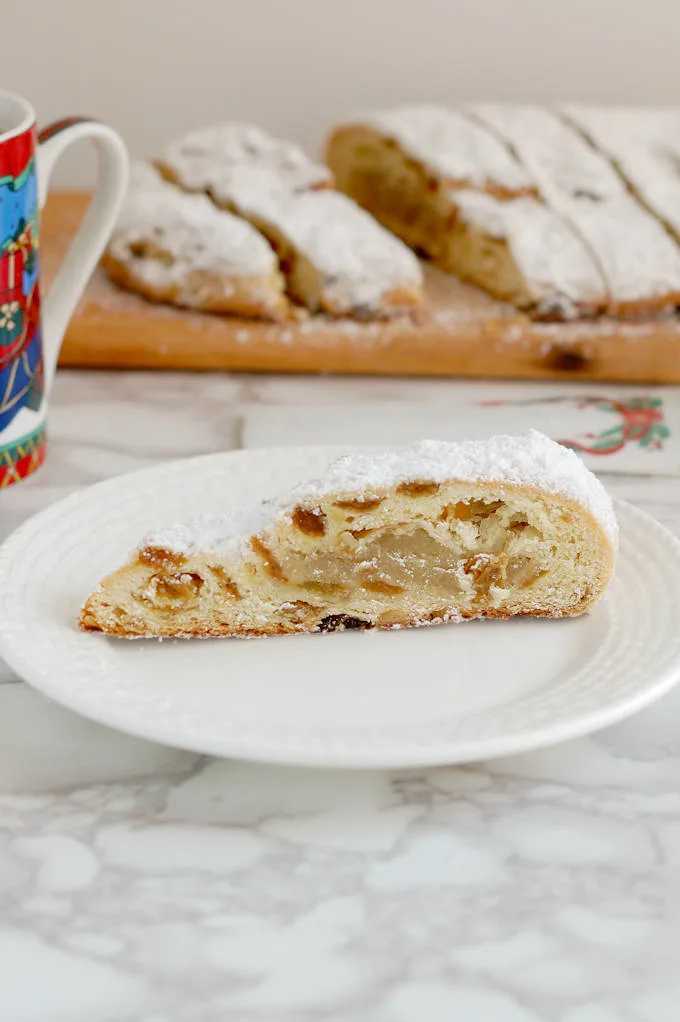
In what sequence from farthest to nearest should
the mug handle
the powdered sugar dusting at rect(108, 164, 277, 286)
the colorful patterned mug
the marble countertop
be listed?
1. the powdered sugar dusting at rect(108, 164, 277, 286)
2. the mug handle
3. the colorful patterned mug
4. the marble countertop

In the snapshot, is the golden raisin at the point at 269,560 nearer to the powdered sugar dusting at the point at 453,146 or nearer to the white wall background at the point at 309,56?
the powdered sugar dusting at the point at 453,146

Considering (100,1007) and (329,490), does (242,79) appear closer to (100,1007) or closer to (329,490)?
(329,490)

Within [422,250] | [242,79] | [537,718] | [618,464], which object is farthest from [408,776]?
[242,79]

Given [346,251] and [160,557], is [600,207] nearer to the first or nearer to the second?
[346,251]

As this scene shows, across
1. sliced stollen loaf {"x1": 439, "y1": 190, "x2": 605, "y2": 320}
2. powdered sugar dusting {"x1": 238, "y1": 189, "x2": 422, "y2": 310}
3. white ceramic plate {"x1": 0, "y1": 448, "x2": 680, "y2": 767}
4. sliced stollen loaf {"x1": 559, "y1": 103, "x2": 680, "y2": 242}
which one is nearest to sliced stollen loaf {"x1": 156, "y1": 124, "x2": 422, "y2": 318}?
powdered sugar dusting {"x1": 238, "y1": 189, "x2": 422, "y2": 310}

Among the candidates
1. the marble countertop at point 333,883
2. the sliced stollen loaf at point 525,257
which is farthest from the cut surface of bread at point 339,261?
the marble countertop at point 333,883

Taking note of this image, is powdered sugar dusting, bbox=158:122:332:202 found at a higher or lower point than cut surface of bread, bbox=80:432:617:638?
higher

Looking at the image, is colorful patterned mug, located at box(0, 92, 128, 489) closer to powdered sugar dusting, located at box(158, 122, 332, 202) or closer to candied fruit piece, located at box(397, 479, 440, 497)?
powdered sugar dusting, located at box(158, 122, 332, 202)
